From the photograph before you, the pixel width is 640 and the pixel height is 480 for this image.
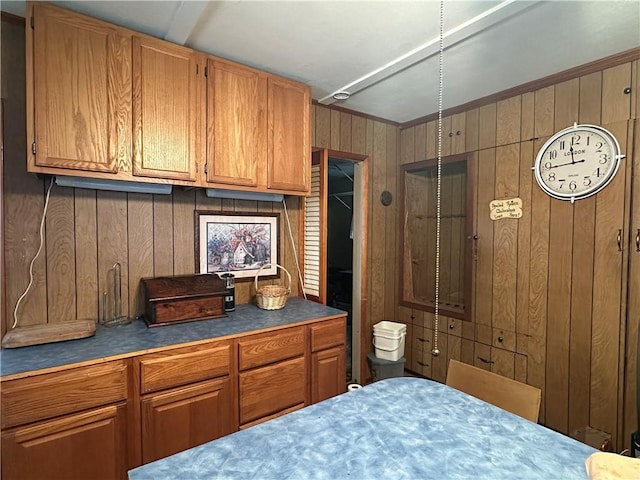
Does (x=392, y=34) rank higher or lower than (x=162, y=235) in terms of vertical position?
higher

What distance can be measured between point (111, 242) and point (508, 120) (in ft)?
9.45

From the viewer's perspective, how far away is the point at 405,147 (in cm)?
330

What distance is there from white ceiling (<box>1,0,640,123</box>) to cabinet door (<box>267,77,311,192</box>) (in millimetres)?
131

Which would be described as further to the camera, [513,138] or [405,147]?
[405,147]

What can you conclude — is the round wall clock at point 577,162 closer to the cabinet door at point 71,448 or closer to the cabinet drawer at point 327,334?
the cabinet drawer at point 327,334

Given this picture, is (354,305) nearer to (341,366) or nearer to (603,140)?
(341,366)

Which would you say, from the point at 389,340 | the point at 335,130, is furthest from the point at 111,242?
the point at 389,340

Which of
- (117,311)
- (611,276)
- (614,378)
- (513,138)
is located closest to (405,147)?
(513,138)

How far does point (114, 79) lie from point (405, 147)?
8.20 ft

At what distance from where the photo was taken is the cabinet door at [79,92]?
5.02 ft

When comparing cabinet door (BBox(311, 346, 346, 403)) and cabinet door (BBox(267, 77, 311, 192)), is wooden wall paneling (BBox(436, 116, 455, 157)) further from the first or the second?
cabinet door (BBox(311, 346, 346, 403))

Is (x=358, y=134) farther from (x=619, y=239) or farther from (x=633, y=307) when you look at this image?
(x=633, y=307)

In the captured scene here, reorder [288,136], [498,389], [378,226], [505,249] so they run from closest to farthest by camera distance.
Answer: [498,389]
[288,136]
[505,249]
[378,226]

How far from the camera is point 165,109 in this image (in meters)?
1.84
